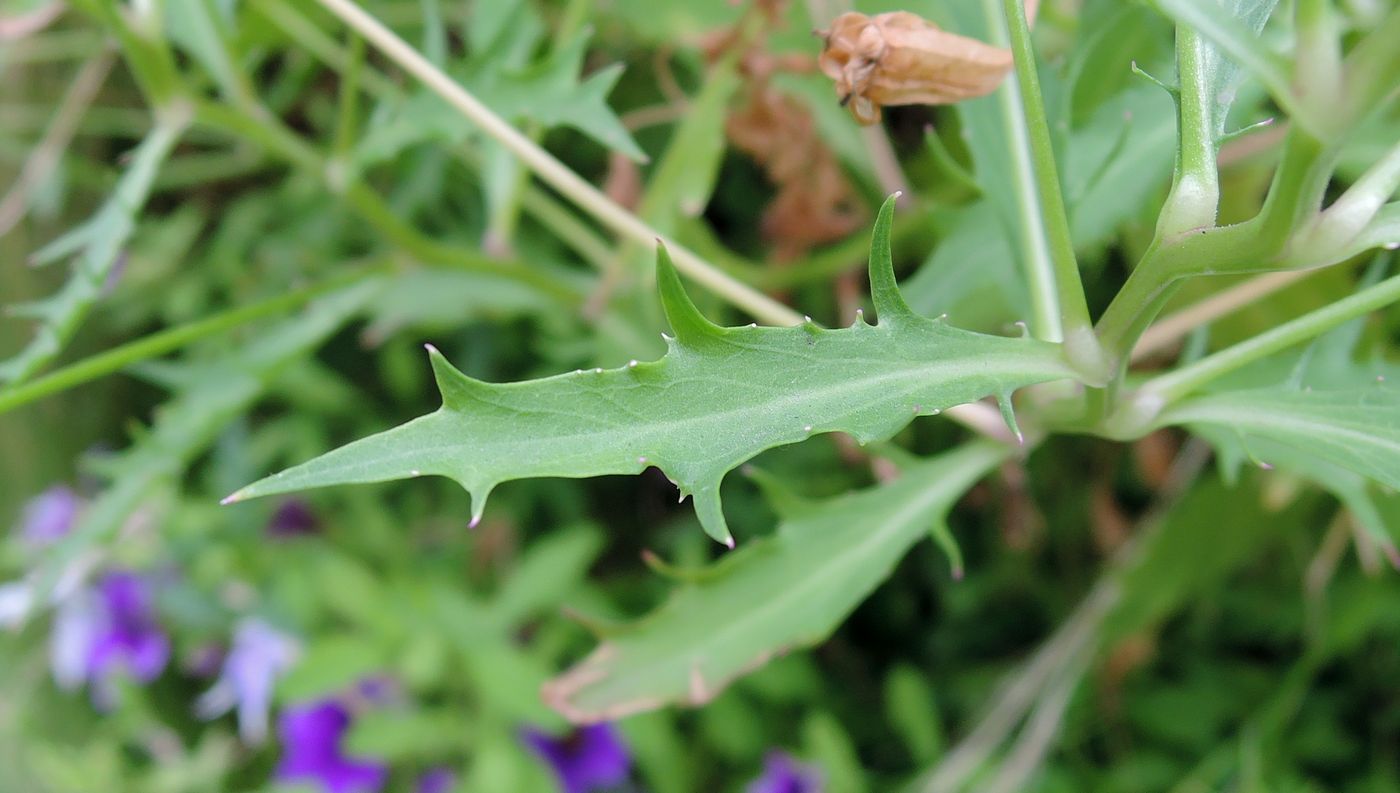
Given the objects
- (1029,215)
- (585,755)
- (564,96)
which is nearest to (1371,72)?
(1029,215)

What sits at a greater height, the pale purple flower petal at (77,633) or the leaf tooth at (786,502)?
the leaf tooth at (786,502)

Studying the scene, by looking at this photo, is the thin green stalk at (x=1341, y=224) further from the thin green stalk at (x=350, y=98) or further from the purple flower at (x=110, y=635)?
the purple flower at (x=110, y=635)

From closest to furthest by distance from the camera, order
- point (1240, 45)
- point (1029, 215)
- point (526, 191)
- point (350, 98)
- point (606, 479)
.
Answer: point (1240, 45)
point (1029, 215)
point (350, 98)
point (526, 191)
point (606, 479)

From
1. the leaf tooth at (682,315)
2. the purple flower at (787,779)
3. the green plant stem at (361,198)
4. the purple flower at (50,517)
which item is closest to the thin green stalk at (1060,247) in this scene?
the leaf tooth at (682,315)

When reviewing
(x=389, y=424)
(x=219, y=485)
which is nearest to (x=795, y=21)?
(x=389, y=424)

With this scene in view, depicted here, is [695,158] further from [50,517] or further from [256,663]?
[50,517]

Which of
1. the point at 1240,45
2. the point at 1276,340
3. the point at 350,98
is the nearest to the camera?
the point at 1240,45

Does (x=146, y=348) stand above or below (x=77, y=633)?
above
